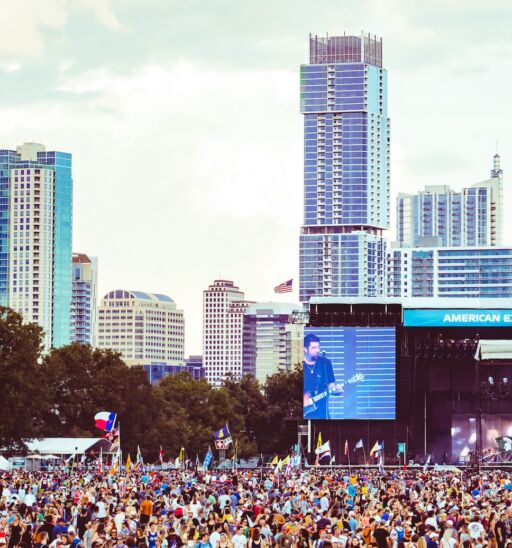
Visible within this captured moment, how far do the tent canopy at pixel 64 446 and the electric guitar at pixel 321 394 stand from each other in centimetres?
1227

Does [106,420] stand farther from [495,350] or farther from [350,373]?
[495,350]

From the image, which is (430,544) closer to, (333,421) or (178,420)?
(333,421)

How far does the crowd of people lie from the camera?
92.2 ft

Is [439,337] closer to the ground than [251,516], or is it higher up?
higher up

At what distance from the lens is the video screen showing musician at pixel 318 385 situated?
317 feet

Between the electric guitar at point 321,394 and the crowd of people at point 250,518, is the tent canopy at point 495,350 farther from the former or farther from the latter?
the crowd of people at point 250,518

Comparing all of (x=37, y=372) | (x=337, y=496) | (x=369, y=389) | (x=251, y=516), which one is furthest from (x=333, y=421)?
(x=251, y=516)

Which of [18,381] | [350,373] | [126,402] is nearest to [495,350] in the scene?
[350,373]

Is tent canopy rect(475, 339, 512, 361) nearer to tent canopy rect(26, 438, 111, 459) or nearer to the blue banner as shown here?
the blue banner

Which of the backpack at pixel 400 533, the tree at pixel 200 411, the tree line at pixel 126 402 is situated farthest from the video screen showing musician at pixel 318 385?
the backpack at pixel 400 533

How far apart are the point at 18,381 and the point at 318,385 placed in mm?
18747

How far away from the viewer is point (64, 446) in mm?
91562

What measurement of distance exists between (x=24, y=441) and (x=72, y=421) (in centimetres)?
1547

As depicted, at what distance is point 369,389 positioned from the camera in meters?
97.0
